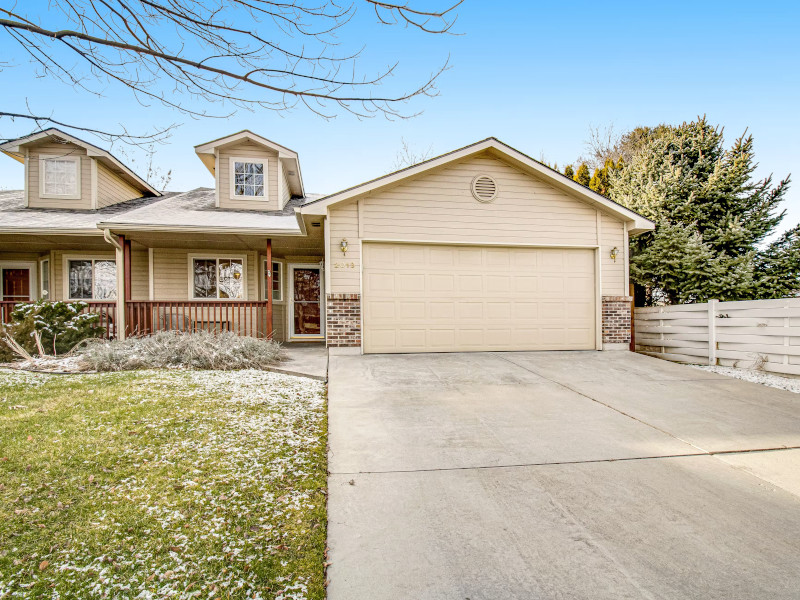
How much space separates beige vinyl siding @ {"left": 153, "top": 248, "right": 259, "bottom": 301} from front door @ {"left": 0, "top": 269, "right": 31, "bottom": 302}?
398 cm

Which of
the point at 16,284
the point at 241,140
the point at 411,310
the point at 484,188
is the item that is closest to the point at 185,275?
the point at 241,140

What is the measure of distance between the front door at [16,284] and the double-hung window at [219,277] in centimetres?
493

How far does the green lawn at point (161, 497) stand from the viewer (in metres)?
1.97

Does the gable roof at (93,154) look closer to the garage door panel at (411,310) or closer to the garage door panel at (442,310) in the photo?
the garage door panel at (411,310)

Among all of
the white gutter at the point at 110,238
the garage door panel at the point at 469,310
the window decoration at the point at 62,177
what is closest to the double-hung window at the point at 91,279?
the window decoration at the point at 62,177

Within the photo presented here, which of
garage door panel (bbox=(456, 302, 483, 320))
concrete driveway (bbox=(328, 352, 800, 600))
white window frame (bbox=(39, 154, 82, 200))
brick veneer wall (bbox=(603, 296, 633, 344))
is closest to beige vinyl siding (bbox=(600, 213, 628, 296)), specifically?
brick veneer wall (bbox=(603, 296, 633, 344))

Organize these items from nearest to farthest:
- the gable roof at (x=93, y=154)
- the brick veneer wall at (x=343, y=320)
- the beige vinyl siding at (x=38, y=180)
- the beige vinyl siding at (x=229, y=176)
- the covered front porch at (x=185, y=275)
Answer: the brick veneer wall at (x=343, y=320)
the covered front porch at (x=185, y=275)
the gable roof at (x=93, y=154)
the beige vinyl siding at (x=38, y=180)
the beige vinyl siding at (x=229, y=176)

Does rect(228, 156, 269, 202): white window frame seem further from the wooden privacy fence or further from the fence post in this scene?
the fence post

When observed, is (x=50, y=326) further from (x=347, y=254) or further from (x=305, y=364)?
(x=347, y=254)

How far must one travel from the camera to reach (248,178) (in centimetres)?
1195

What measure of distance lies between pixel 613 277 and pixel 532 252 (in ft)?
6.01

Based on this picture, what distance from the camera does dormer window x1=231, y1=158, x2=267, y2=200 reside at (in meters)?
11.8

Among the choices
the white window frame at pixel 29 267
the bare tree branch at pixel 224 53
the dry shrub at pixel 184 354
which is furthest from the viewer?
the white window frame at pixel 29 267

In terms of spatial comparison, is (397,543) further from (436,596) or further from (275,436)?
(275,436)
